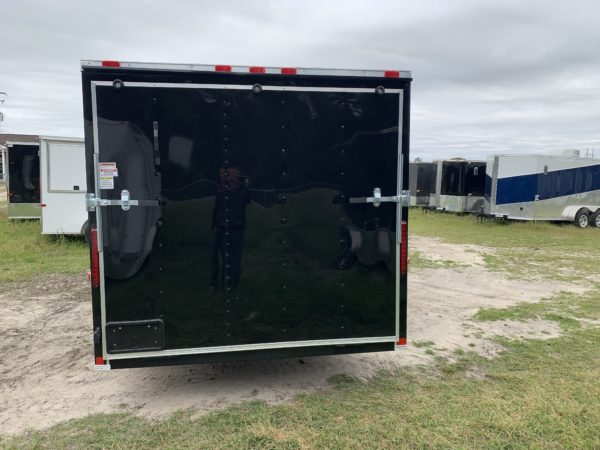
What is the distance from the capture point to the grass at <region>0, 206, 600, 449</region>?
339 centimetres

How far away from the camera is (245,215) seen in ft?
12.4

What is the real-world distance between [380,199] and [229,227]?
1283 mm

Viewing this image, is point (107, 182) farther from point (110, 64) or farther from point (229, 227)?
point (229, 227)

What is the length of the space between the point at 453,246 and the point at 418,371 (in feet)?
31.0

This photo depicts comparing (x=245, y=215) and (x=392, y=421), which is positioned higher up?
(x=245, y=215)

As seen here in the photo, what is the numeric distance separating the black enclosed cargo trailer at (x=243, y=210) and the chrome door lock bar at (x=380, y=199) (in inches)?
0.5

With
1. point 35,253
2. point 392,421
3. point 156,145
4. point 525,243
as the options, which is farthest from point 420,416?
point 525,243

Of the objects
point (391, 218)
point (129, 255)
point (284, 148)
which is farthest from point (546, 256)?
point (129, 255)

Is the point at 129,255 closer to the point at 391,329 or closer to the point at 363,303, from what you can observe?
the point at 363,303

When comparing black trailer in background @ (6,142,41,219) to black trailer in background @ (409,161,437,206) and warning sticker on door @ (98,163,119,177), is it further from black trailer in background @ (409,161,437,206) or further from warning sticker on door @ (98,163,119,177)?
black trailer in background @ (409,161,437,206)

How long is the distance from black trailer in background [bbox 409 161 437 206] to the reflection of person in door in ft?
68.3

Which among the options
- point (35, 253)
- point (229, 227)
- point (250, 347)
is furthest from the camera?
point (35, 253)

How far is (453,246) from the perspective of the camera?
13.5 meters

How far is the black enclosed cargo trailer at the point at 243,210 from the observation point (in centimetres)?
353
